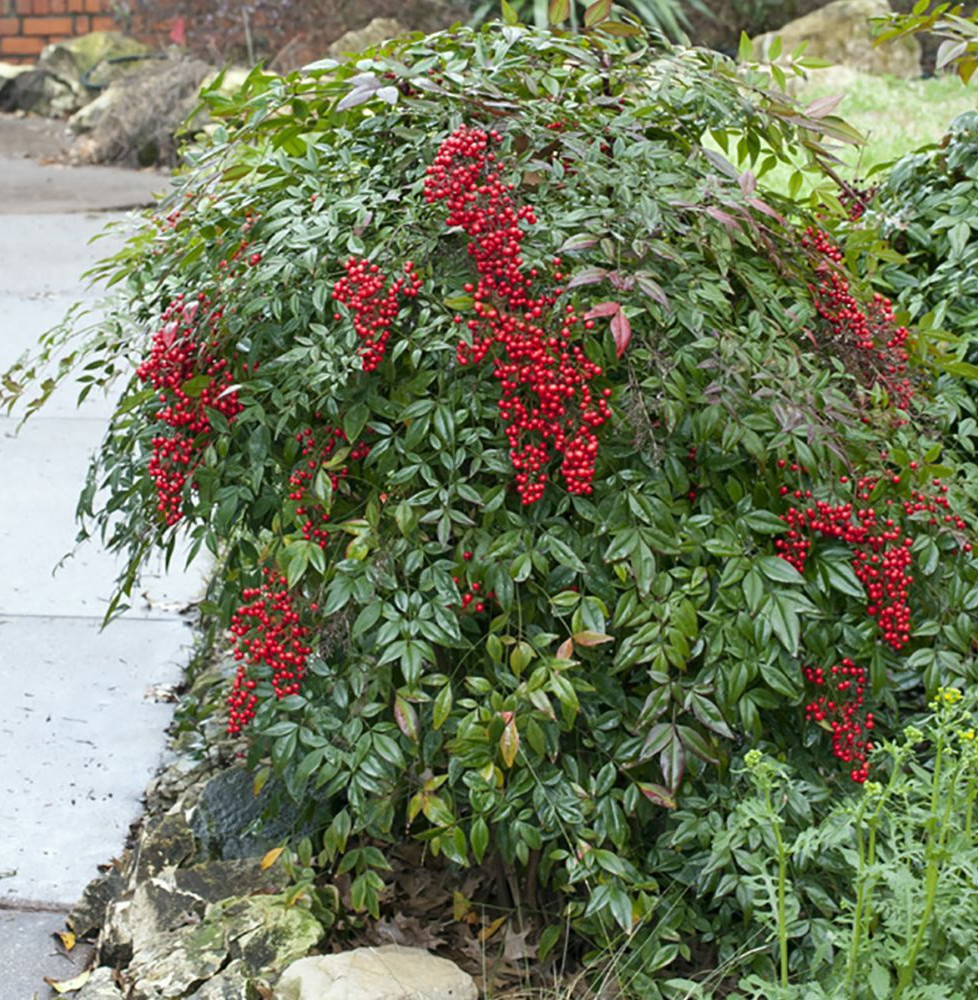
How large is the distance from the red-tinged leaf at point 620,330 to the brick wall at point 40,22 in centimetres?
1555

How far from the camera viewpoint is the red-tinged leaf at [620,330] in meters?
2.27

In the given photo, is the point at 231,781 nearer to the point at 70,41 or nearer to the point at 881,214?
the point at 881,214

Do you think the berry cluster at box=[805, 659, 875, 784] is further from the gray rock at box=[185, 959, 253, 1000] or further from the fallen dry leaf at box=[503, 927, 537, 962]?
the gray rock at box=[185, 959, 253, 1000]

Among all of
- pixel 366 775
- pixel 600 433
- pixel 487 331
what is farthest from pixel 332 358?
pixel 366 775

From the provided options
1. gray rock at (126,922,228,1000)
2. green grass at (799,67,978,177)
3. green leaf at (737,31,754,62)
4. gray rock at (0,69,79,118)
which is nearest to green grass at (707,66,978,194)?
green grass at (799,67,978,177)

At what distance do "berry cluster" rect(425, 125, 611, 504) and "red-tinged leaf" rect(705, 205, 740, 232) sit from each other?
0.28 metres

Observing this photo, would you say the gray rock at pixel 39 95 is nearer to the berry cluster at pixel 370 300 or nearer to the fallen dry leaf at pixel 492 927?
the berry cluster at pixel 370 300

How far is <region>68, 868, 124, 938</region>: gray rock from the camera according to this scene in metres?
2.91

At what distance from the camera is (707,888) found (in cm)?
248

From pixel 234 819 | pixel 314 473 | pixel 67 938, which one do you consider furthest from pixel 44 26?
pixel 314 473

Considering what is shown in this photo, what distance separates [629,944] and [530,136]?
1402 millimetres

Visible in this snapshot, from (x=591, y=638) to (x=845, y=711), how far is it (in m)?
0.47

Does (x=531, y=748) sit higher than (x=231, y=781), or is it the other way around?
(x=531, y=748)

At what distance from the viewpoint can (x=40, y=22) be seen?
1658 cm
